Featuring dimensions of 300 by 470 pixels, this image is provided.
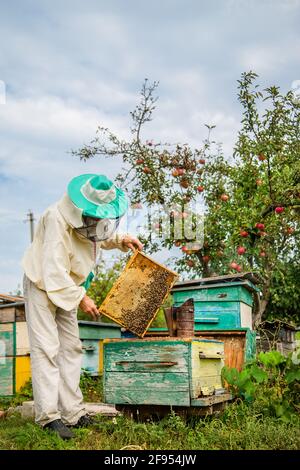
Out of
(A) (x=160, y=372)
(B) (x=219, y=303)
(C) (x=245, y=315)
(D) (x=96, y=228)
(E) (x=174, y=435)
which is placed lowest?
(E) (x=174, y=435)

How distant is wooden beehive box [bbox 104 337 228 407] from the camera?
3.73 m

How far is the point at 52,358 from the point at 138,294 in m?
0.78

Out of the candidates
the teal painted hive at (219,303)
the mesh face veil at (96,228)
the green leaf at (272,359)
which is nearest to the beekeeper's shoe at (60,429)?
the mesh face veil at (96,228)

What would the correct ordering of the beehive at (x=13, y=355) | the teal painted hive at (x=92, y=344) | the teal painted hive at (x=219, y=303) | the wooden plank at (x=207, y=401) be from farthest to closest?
1. the teal painted hive at (x=92, y=344)
2. the beehive at (x=13, y=355)
3. the teal painted hive at (x=219, y=303)
4. the wooden plank at (x=207, y=401)

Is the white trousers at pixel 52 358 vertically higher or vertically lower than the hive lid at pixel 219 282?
lower

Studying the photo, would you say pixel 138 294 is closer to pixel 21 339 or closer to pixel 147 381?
pixel 147 381

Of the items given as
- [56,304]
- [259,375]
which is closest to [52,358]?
[56,304]

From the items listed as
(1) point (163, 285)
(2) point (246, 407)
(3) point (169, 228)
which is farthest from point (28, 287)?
(3) point (169, 228)

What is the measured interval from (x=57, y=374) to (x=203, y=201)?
497cm

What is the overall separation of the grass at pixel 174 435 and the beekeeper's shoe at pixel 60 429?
1.9 inches

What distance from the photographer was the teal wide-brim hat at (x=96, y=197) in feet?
12.7

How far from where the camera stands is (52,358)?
3.79 metres

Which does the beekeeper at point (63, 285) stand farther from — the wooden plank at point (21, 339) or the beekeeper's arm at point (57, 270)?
the wooden plank at point (21, 339)

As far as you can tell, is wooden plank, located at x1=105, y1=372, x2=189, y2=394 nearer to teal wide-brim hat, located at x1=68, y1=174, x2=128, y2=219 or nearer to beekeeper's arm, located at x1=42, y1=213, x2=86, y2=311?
beekeeper's arm, located at x1=42, y1=213, x2=86, y2=311
